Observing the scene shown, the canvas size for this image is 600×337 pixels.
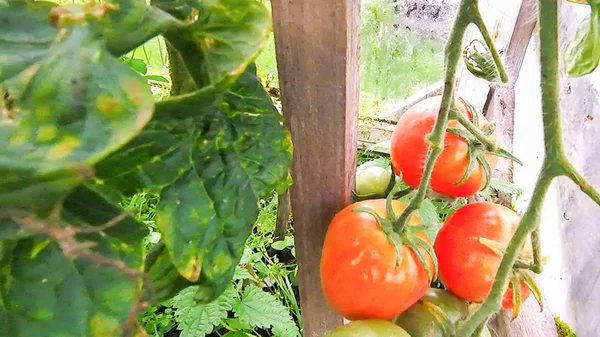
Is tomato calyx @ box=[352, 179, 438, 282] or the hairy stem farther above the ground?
the hairy stem

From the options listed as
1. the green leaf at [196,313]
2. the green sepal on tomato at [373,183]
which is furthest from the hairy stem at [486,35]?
the green leaf at [196,313]

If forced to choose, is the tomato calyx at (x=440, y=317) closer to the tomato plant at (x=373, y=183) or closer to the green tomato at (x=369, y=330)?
the green tomato at (x=369, y=330)

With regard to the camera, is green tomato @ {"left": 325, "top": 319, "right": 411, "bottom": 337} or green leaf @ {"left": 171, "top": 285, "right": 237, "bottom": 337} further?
green leaf @ {"left": 171, "top": 285, "right": 237, "bottom": 337}

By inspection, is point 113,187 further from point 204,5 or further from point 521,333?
point 521,333

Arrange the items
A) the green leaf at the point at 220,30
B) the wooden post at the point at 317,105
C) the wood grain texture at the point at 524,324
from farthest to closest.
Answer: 1. the wood grain texture at the point at 524,324
2. the wooden post at the point at 317,105
3. the green leaf at the point at 220,30

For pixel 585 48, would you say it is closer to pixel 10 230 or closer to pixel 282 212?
pixel 10 230

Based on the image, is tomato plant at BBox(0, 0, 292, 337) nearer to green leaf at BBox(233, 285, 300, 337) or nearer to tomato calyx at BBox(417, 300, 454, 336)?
tomato calyx at BBox(417, 300, 454, 336)

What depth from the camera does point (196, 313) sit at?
0.93 metres

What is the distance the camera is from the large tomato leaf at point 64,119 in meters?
0.22

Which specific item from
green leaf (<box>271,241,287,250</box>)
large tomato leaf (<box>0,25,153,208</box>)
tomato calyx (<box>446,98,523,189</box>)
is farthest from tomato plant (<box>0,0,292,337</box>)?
green leaf (<box>271,241,287,250</box>)

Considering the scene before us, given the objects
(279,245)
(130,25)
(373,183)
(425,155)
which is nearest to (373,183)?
(373,183)

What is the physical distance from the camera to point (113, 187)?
0.36 m

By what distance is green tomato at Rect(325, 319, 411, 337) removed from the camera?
1.72ft

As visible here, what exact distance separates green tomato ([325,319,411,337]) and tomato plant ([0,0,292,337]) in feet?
0.58
